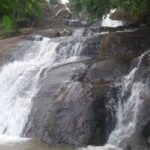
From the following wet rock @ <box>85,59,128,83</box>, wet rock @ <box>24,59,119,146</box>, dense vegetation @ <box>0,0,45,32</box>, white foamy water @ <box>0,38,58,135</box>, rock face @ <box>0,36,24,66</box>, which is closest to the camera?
dense vegetation @ <box>0,0,45,32</box>

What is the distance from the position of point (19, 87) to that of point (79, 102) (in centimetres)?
301

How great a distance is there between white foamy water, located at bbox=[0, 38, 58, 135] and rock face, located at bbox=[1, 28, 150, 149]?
32 centimetres

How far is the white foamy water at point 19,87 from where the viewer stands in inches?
447

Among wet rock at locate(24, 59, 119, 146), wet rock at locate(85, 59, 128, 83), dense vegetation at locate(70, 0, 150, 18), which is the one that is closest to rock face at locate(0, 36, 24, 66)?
dense vegetation at locate(70, 0, 150, 18)

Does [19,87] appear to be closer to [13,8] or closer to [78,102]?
[78,102]

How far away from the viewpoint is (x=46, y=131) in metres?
10.3

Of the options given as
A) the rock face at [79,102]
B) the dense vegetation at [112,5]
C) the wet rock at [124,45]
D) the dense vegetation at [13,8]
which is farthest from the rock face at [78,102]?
the dense vegetation at [13,8]

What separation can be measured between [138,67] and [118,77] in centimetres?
73

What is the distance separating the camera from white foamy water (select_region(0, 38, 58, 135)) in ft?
37.3

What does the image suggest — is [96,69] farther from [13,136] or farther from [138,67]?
[13,136]

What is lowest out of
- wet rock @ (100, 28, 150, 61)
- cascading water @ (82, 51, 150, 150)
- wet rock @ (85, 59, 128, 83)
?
cascading water @ (82, 51, 150, 150)

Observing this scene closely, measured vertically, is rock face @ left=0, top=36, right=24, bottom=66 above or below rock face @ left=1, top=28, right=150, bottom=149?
above

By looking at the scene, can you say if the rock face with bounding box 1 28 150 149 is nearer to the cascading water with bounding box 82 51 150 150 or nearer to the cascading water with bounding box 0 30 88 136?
the cascading water with bounding box 82 51 150 150

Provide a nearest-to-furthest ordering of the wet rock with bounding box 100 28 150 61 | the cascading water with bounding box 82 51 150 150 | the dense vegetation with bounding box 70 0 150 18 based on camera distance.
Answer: the cascading water with bounding box 82 51 150 150 → the dense vegetation with bounding box 70 0 150 18 → the wet rock with bounding box 100 28 150 61
